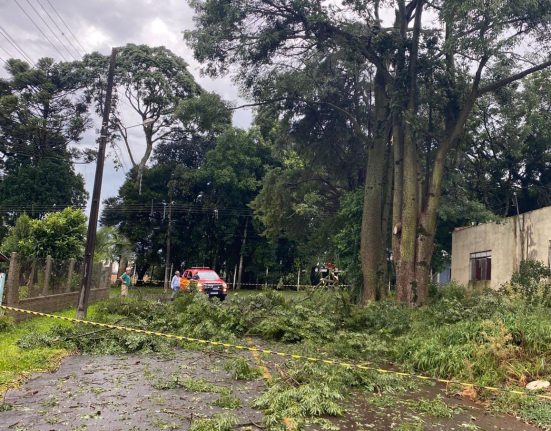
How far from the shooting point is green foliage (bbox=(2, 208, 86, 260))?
2508 centimetres

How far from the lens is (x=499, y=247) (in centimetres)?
2292

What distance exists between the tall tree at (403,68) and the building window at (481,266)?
5689mm

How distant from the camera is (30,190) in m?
42.6

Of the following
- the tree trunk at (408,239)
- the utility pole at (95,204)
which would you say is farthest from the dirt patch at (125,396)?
the tree trunk at (408,239)

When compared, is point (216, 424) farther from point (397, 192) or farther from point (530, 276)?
point (530, 276)

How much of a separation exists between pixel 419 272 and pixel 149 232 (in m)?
29.0

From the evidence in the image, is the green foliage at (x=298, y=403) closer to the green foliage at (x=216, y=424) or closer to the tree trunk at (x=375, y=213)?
the green foliage at (x=216, y=424)

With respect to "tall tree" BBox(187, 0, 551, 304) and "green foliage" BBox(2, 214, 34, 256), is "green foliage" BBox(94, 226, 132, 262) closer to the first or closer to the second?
"green foliage" BBox(2, 214, 34, 256)

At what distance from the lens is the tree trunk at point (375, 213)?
21.2 m

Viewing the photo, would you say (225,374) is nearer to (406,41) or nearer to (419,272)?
(419,272)

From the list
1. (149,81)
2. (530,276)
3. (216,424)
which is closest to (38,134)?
(149,81)

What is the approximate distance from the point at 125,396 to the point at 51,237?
20269mm

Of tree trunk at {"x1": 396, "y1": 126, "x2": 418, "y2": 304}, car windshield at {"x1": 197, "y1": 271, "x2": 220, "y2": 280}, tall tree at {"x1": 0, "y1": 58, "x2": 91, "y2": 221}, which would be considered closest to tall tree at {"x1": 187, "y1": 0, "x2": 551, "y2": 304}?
tree trunk at {"x1": 396, "y1": 126, "x2": 418, "y2": 304}

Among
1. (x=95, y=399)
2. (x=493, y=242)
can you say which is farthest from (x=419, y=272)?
(x=95, y=399)
